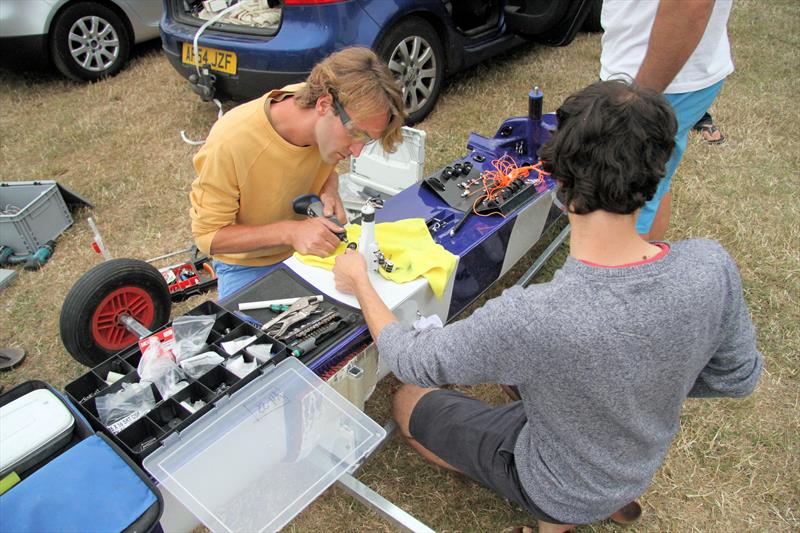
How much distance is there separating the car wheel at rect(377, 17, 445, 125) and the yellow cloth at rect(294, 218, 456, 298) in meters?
1.84

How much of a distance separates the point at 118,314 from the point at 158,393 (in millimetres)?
930

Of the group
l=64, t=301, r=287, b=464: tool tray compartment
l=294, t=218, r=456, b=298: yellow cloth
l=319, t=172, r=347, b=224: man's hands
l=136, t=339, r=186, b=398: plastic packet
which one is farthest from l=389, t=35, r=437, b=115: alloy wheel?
l=136, t=339, r=186, b=398: plastic packet

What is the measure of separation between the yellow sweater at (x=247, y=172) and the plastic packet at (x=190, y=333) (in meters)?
0.47

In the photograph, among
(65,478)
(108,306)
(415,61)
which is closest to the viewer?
(65,478)

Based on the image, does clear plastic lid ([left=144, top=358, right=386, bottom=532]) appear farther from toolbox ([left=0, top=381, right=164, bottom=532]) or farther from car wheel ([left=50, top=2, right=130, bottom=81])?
car wheel ([left=50, top=2, right=130, bottom=81])

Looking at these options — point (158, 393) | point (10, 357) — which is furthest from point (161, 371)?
point (10, 357)

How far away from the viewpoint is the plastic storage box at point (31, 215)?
334 centimetres

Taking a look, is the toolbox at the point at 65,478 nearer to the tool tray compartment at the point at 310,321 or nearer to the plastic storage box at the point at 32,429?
the plastic storage box at the point at 32,429

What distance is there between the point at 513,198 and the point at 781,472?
64.5 inches

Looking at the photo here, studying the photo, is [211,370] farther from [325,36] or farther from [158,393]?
[325,36]

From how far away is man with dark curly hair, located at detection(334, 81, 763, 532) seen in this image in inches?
48.7

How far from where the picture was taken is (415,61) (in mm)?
4262

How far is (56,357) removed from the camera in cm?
282

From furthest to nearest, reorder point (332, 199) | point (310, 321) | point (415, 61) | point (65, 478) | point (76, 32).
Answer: point (76, 32) < point (415, 61) < point (332, 199) < point (310, 321) < point (65, 478)
